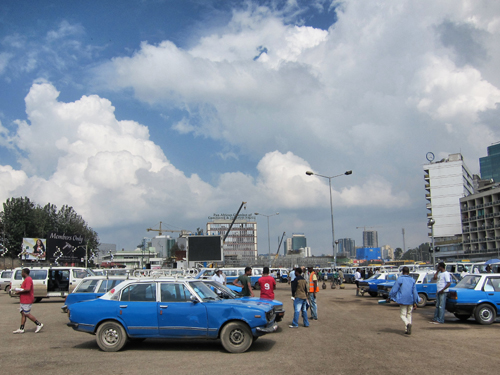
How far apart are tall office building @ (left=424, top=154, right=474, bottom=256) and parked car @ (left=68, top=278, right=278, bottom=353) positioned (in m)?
98.7

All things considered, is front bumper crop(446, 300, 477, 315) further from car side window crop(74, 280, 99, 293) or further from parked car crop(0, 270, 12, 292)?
parked car crop(0, 270, 12, 292)

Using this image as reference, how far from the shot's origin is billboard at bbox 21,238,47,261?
62.1 metres

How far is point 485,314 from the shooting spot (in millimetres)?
13234

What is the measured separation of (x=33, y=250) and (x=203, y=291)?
61.3 metres

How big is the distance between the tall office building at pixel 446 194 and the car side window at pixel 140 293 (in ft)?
325

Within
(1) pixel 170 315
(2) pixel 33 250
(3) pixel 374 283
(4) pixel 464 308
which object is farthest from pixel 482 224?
(1) pixel 170 315

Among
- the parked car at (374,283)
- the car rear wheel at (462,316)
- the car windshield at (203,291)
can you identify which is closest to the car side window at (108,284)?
the car windshield at (203,291)

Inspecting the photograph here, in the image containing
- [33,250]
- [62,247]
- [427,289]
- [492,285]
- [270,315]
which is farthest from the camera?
[33,250]

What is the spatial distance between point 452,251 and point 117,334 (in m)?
98.7

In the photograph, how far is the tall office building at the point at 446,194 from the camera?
99750mm

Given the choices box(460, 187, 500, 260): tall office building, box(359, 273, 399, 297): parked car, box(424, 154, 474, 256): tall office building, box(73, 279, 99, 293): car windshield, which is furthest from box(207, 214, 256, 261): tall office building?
box(73, 279, 99, 293): car windshield

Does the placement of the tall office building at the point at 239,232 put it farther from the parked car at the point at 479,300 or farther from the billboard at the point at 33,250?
the parked car at the point at 479,300

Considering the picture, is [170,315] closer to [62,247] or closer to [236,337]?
[236,337]

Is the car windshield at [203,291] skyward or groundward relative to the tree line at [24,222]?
Result: groundward
